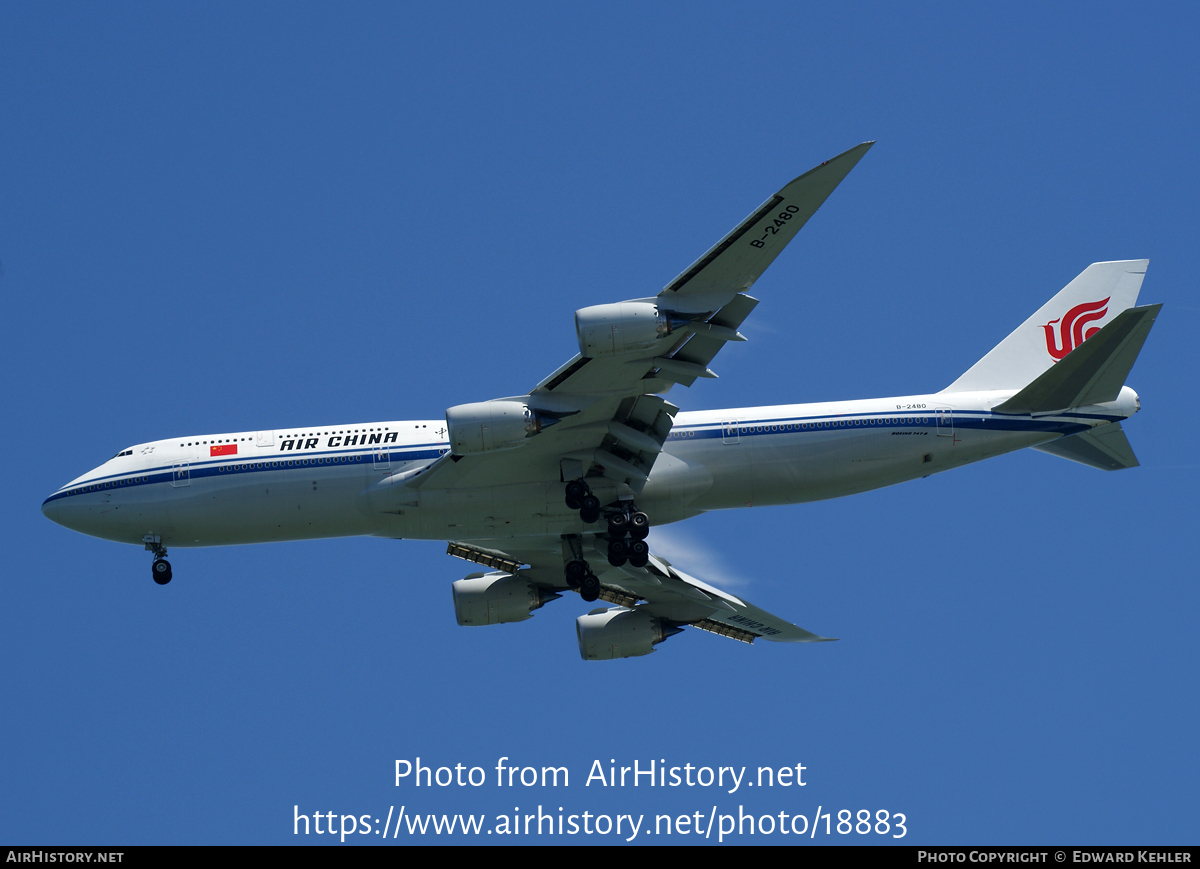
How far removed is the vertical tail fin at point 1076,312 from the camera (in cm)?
3127

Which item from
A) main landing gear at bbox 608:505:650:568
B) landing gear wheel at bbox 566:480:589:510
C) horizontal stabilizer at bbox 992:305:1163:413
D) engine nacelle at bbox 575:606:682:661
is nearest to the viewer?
horizontal stabilizer at bbox 992:305:1163:413

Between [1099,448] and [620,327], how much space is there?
1301cm

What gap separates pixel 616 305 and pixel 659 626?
12914mm

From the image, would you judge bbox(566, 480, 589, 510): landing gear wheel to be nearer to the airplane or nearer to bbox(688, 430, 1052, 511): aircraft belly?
the airplane

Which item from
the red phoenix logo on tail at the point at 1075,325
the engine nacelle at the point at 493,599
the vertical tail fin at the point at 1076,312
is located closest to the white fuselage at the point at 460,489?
Answer: the vertical tail fin at the point at 1076,312

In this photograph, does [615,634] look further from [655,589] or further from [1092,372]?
[1092,372]

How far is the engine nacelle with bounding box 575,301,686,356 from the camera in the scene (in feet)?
77.3

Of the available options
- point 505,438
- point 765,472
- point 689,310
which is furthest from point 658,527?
point 689,310

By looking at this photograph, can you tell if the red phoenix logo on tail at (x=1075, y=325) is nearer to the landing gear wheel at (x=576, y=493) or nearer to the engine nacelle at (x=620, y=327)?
the landing gear wheel at (x=576, y=493)

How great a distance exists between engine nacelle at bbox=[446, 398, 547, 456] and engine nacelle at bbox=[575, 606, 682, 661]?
9.26 meters

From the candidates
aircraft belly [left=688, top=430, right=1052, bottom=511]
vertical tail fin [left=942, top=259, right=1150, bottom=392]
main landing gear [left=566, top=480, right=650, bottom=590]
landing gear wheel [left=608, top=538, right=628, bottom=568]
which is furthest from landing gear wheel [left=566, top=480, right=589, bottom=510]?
vertical tail fin [left=942, top=259, right=1150, bottom=392]

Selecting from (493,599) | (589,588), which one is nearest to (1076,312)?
(589,588)

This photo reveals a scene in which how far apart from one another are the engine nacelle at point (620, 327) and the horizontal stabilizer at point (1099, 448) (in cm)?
1130
